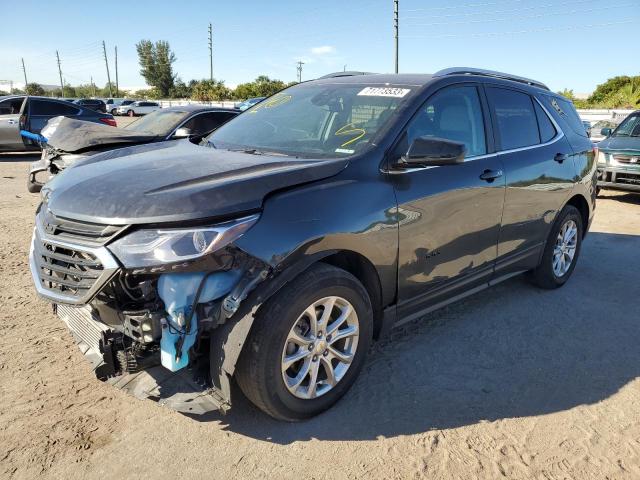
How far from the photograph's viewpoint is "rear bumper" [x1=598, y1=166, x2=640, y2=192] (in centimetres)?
902

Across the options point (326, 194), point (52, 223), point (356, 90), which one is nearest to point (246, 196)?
point (326, 194)

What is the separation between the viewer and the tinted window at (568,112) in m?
4.93

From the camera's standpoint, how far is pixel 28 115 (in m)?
13.0

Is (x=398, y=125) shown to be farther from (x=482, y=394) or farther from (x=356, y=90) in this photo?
(x=482, y=394)

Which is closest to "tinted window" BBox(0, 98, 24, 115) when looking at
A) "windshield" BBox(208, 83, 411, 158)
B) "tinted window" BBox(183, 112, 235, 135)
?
"tinted window" BBox(183, 112, 235, 135)

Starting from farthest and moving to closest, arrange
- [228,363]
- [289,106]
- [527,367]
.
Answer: [289,106]
[527,367]
[228,363]

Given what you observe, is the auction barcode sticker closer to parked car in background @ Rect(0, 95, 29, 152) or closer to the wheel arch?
the wheel arch

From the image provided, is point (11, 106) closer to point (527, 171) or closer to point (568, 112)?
point (568, 112)

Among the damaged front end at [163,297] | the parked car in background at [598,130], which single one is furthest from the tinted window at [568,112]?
the parked car in background at [598,130]

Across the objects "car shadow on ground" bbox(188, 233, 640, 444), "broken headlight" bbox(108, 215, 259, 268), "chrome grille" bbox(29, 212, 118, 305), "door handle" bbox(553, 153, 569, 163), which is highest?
"door handle" bbox(553, 153, 569, 163)

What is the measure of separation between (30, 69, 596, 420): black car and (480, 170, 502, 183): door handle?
0.5 inches

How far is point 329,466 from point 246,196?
1.36 meters

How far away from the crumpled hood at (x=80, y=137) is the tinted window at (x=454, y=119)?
3064mm

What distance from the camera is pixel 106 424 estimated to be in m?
2.75
